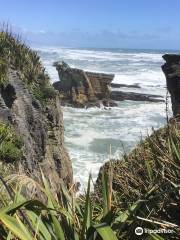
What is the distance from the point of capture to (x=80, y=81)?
4819 centimetres

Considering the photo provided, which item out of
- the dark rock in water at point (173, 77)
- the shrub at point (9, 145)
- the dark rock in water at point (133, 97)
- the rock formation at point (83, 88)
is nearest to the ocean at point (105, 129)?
the dark rock in water at point (133, 97)

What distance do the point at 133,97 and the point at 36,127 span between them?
117ft

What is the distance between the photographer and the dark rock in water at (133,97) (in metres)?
52.2

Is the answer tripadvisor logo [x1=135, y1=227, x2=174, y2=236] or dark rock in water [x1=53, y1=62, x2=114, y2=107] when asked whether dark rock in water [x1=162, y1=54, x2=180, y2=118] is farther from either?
tripadvisor logo [x1=135, y1=227, x2=174, y2=236]

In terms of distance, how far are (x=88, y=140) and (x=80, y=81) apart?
15601 mm

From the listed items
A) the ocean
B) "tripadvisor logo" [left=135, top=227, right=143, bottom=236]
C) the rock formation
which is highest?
"tripadvisor logo" [left=135, top=227, right=143, bottom=236]

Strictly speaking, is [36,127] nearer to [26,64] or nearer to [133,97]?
[26,64]

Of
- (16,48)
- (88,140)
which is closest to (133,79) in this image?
(88,140)

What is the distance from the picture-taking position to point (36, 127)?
18453 mm

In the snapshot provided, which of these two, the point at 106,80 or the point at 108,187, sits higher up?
the point at 108,187

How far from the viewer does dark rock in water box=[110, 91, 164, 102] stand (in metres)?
52.2

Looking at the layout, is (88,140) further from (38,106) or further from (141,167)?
(141,167)

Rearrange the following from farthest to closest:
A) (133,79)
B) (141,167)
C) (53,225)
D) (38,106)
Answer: (133,79)
(38,106)
(141,167)
(53,225)

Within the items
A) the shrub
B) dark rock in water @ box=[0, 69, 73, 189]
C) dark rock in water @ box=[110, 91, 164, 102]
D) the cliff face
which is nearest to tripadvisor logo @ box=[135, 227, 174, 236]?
the shrub
